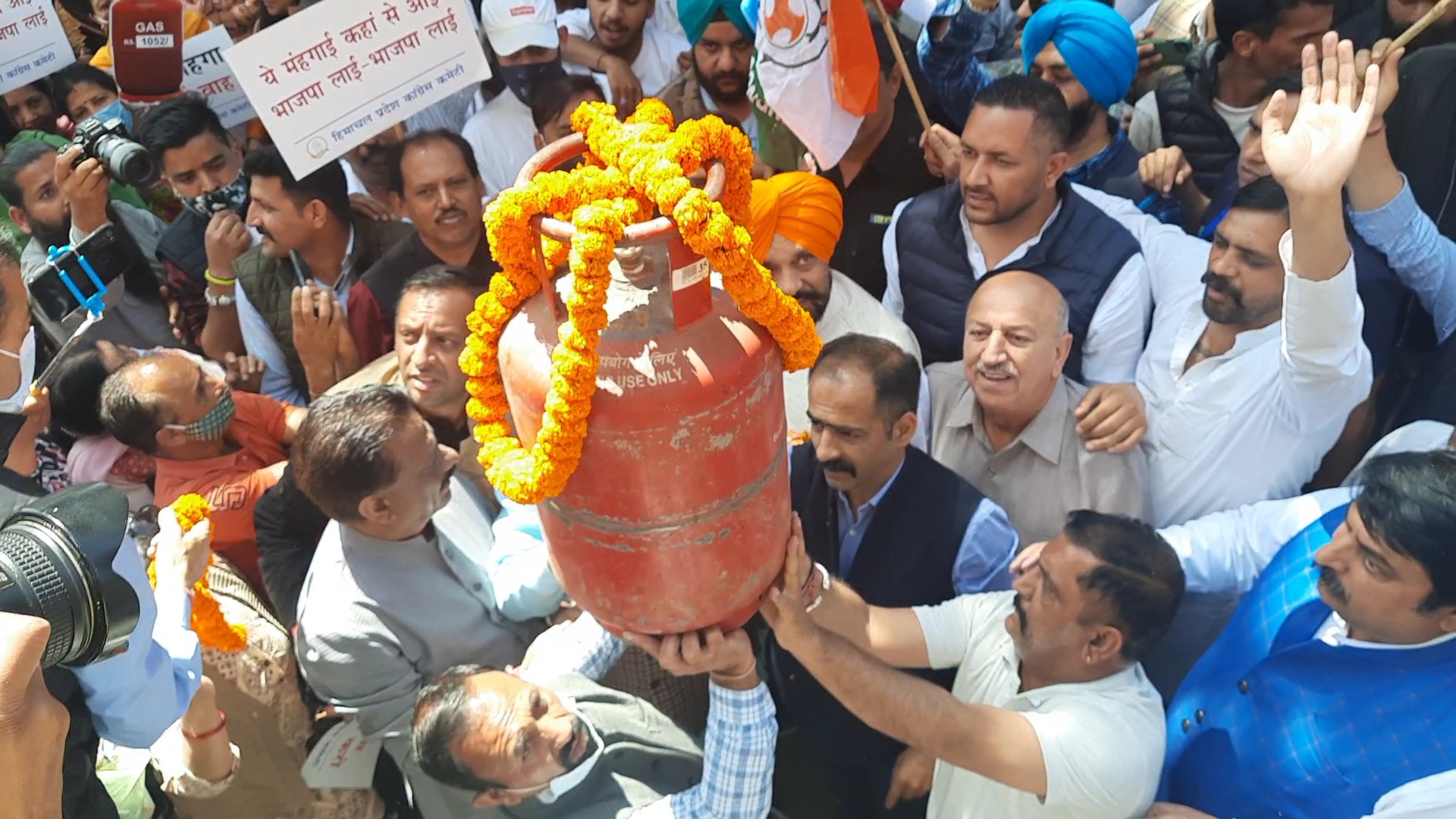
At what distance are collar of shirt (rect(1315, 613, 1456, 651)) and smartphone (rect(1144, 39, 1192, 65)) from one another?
9.61 ft

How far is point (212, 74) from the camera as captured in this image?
15.4 ft

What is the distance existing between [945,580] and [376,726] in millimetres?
1474

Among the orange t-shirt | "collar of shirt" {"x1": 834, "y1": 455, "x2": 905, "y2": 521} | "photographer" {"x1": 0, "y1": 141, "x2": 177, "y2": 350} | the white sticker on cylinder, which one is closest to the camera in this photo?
the white sticker on cylinder

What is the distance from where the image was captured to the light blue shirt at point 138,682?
1964 millimetres

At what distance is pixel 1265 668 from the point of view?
2.27 m

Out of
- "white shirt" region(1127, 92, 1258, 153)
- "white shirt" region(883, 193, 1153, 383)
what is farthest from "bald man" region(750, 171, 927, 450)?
"white shirt" region(1127, 92, 1258, 153)

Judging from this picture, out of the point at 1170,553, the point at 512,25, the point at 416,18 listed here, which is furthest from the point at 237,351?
the point at 1170,553

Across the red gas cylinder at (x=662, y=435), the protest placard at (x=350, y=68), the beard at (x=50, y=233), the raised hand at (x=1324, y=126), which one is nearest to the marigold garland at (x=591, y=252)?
the red gas cylinder at (x=662, y=435)

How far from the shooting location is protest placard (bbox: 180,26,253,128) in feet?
15.3

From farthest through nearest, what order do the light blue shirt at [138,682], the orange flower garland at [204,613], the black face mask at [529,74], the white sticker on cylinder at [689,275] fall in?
the black face mask at [529,74] → the orange flower garland at [204,613] → the light blue shirt at [138,682] → the white sticker on cylinder at [689,275]

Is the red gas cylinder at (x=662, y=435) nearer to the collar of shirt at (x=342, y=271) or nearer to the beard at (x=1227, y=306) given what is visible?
the beard at (x=1227, y=306)

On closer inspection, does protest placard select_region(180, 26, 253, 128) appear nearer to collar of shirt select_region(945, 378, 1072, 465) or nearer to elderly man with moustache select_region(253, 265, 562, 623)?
elderly man with moustache select_region(253, 265, 562, 623)

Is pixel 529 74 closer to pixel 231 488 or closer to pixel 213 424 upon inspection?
pixel 213 424

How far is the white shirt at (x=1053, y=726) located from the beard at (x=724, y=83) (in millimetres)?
2696
